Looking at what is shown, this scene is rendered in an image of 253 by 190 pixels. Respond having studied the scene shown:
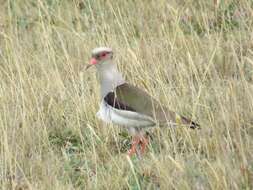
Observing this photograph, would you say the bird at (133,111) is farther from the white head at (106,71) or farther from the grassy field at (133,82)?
the grassy field at (133,82)

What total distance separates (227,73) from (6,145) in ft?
7.73

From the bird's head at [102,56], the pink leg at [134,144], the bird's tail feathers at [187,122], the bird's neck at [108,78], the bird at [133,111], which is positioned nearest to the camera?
the bird's tail feathers at [187,122]

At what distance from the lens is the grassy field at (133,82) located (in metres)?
4.81

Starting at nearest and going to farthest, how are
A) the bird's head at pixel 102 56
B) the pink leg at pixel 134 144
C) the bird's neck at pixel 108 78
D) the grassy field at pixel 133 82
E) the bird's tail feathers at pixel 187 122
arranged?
1. the grassy field at pixel 133 82
2. the bird's tail feathers at pixel 187 122
3. the pink leg at pixel 134 144
4. the bird's neck at pixel 108 78
5. the bird's head at pixel 102 56

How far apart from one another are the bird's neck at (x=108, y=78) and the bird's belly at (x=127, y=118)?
0.71ft

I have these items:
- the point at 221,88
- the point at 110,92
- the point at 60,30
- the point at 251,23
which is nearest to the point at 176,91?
→ the point at 221,88

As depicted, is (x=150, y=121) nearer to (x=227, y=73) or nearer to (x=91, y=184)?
(x=91, y=184)

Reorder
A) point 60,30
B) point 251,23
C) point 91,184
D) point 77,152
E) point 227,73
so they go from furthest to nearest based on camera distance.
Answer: point 60,30
point 251,23
point 227,73
point 77,152
point 91,184

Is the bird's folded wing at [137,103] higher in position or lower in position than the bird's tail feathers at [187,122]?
higher

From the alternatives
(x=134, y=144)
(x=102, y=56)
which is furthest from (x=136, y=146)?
(x=102, y=56)

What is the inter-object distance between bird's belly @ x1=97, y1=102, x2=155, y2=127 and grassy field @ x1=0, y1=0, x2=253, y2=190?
13cm

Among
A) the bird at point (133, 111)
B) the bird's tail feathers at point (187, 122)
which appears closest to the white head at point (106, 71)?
the bird at point (133, 111)

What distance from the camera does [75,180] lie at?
5195mm

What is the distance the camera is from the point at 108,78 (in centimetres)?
A: 559
